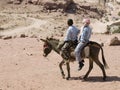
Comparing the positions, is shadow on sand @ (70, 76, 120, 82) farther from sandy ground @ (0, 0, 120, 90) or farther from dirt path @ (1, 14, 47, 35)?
dirt path @ (1, 14, 47, 35)

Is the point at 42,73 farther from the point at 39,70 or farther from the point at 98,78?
the point at 98,78

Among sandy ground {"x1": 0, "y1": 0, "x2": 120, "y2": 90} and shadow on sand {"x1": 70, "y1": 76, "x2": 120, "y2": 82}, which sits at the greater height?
shadow on sand {"x1": 70, "y1": 76, "x2": 120, "y2": 82}

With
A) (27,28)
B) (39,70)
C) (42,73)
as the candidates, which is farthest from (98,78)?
(27,28)

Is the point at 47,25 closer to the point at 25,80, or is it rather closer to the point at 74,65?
the point at 74,65

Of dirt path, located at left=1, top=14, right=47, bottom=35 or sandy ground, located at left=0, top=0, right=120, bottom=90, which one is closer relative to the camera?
sandy ground, located at left=0, top=0, right=120, bottom=90

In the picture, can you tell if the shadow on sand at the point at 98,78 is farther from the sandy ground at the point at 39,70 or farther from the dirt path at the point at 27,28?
the dirt path at the point at 27,28

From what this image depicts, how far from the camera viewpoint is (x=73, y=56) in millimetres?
13719

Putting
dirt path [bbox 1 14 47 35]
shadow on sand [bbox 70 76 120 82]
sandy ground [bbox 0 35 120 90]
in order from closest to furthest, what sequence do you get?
sandy ground [bbox 0 35 120 90] < shadow on sand [bbox 70 76 120 82] < dirt path [bbox 1 14 47 35]

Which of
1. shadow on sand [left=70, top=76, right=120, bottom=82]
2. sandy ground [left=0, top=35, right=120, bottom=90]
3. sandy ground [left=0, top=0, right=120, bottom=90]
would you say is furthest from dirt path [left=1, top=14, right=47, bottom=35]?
shadow on sand [left=70, top=76, right=120, bottom=82]

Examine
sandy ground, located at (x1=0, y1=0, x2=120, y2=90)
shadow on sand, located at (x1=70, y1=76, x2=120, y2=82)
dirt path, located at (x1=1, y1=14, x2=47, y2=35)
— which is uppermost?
shadow on sand, located at (x1=70, y1=76, x2=120, y2=82)

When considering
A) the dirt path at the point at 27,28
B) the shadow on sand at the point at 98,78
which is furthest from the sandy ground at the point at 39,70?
the dirt path at the point at 27,28

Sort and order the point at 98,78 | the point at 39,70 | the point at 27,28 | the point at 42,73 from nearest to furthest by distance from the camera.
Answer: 1. the point at 98,78
2. the point at 42,73
3. the point at 39,70
4. the point at 27,28

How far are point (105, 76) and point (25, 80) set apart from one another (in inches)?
101

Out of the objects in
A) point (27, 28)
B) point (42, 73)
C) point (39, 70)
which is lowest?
point (27, 28)
